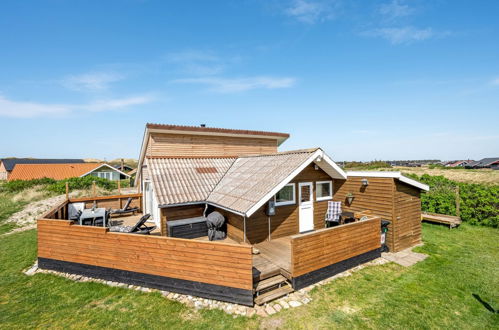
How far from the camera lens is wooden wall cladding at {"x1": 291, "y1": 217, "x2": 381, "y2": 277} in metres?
6.08

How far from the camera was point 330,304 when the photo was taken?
18.3ft

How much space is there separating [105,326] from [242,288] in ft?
10.4

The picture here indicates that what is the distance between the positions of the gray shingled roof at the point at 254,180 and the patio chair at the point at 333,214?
3.20 metres

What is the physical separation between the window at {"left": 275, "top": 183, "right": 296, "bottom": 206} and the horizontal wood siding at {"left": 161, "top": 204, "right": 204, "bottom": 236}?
3589 mm

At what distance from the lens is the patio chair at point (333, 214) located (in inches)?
402

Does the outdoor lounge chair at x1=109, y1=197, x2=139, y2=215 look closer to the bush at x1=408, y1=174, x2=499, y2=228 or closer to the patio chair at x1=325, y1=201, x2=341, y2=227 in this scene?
the patio chair at x1=325, y1=201, x2=341, y2=227

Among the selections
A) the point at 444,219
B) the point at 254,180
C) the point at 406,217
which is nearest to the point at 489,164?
the point at 444,219

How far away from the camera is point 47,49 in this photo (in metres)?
11.1

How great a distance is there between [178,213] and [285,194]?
481cm

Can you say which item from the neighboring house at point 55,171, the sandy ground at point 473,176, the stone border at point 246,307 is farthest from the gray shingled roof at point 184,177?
the sandy ground at point 473,176

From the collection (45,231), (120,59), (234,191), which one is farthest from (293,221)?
(120,59)

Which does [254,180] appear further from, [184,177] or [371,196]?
[371,196]

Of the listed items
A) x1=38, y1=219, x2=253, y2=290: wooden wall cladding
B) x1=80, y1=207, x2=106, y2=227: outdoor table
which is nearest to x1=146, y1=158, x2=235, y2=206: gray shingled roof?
x1=38, y1=219, x2=253, y2=290: wooden wall cladding

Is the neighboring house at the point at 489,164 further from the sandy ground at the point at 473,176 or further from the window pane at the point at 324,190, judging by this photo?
the window pane at the point at 324,190
